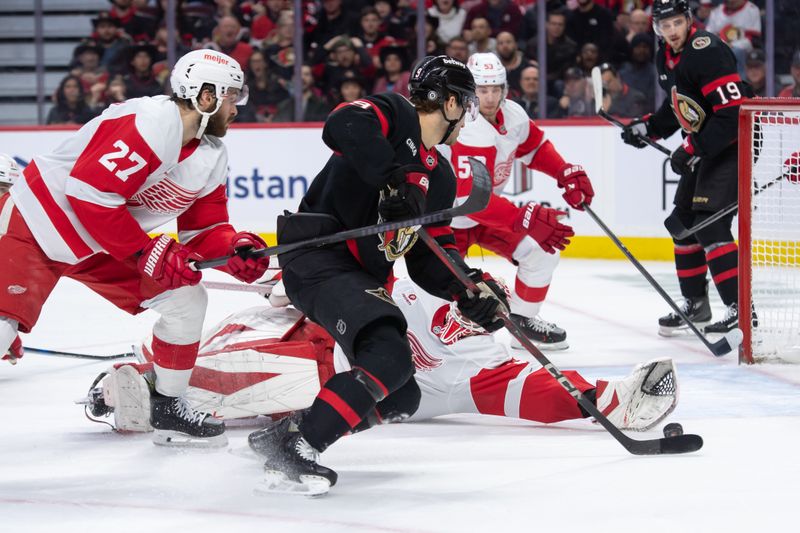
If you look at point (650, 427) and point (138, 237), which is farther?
point (650, 427)

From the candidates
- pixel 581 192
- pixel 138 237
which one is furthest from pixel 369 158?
pixel 581 192

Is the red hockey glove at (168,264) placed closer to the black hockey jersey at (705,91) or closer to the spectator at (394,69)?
the black hockey jersey at (705,91)

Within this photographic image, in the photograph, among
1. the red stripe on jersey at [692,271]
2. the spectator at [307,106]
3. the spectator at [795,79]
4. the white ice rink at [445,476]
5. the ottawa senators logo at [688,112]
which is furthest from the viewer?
the spectator at [307,106]

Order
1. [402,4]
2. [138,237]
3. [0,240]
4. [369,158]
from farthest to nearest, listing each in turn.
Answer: [402,4], [0,240], [138,237], [369,158]

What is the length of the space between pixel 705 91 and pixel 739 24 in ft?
8.38

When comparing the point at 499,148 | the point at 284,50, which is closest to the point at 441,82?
the point at 499,148

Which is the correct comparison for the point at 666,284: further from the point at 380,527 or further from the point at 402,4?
the point at 380,527

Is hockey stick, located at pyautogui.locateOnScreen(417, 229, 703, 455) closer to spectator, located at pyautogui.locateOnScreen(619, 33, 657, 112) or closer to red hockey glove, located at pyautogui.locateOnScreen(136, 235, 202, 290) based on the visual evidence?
red hockey glove, located at pyautogui.locateOnScreen(136, 235, 202, 290)

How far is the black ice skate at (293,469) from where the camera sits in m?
2.46

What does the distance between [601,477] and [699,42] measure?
2.35 metres

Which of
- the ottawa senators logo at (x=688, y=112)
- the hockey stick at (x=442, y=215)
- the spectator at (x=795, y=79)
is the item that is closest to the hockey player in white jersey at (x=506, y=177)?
the ottawa senators logo at (x=688, y=112)

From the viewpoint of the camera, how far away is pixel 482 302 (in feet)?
8.54

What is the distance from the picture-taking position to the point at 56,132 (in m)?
7.96

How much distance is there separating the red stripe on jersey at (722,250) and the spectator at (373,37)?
365cm
